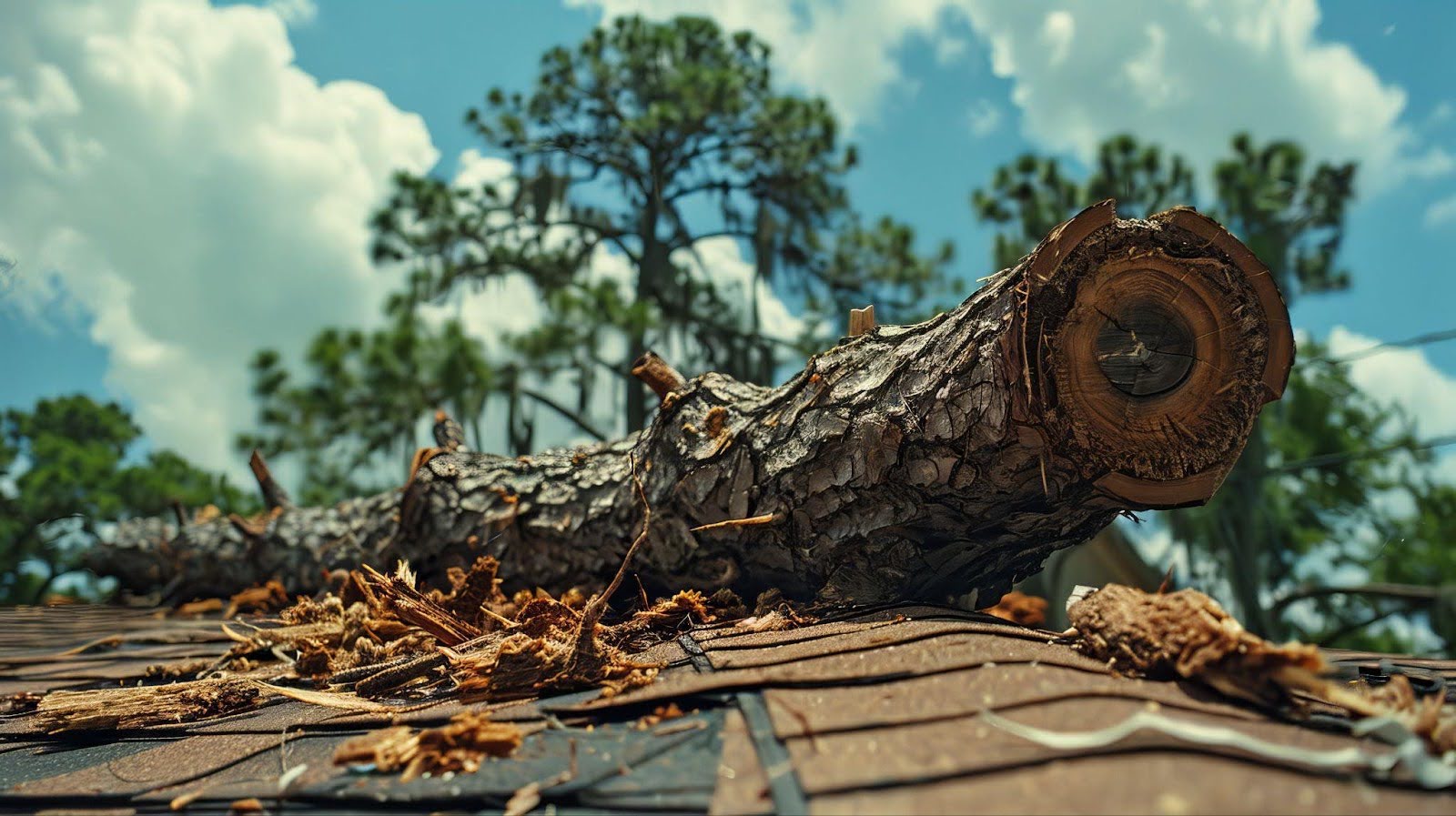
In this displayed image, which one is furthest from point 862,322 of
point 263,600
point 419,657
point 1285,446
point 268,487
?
point 1285,446

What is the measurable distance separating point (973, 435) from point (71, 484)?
19285 millimetres

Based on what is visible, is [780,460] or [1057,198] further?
[1057,198]

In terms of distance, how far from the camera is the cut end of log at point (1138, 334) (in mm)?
2316

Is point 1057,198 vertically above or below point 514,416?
above

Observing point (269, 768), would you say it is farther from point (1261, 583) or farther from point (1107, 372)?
point (1261, 583)

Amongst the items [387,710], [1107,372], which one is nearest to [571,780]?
[387,710]

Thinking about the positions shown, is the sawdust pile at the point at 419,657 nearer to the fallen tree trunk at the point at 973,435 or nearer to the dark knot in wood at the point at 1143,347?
the fallen tree trunk at the point at 973,435

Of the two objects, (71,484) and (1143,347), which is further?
(71,484)

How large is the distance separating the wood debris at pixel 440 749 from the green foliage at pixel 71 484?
13.4m

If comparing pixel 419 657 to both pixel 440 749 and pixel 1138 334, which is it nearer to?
pixel 440 749

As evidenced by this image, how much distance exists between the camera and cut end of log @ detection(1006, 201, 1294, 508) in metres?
2.32

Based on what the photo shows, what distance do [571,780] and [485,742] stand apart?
0.26 meters

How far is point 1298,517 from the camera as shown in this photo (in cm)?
1672

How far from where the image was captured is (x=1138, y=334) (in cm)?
236
